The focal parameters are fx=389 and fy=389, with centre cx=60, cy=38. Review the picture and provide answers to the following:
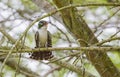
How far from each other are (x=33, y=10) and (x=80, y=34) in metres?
1.53

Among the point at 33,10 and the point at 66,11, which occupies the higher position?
the point at 33,10

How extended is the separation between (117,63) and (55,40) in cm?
59

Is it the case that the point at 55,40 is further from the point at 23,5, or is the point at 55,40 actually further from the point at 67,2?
the point at 67,2

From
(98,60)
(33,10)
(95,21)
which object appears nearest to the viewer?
(98,60)

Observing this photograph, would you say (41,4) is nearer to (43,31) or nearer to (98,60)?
(43,31)

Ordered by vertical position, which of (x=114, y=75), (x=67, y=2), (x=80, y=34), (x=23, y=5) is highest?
(x=23, y=5)

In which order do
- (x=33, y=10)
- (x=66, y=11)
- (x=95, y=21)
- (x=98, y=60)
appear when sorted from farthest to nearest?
(x=33, y=10)
(x=95, y=21)
(x=98, y=60)
(x=66, y=11)

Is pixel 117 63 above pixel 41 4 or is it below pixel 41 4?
below

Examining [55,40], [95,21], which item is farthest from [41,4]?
[95,21]

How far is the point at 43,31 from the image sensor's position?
2820mm

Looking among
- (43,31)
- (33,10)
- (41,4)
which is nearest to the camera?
(43,31)

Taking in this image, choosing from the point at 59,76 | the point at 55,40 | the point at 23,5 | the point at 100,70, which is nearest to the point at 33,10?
the point at 23,5

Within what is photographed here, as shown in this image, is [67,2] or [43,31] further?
[43,31]

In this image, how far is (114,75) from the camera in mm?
2639
